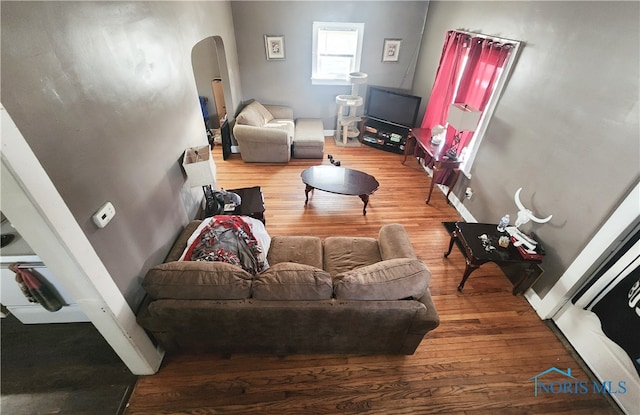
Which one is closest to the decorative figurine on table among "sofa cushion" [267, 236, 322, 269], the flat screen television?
"sofa cushion" [267, 236, 322, 269]

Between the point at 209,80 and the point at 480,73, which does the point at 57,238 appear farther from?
the point at 209,80

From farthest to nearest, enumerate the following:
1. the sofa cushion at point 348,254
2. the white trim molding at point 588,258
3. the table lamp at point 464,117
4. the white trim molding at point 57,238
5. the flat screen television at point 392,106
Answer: the flat screen television at point 392,106
the table lamp at point 464,117
the sofa cushion at point 348,254
the white trim molding at point 588,258
the white trim molding at point 57,238

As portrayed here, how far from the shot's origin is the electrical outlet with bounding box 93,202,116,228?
4.52 ft

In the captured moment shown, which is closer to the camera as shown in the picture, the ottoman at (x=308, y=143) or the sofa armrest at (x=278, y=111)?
the ottoman at (x=308, y=143)

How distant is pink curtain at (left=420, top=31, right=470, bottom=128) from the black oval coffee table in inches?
61.2

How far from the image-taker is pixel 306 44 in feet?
15.1

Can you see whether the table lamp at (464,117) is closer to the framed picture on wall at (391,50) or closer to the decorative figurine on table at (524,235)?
the decorative figurine on table at (524,235)

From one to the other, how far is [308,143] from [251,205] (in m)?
2.06

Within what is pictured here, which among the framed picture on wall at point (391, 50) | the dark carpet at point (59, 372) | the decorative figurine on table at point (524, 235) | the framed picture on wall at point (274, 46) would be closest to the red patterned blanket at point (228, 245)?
the dark carpet at point (59, 372)

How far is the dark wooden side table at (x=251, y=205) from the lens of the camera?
2.70 m

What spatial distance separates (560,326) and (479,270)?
0.73 m

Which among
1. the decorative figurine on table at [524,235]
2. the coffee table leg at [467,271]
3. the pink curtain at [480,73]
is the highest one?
the pink curtain at [480,73]

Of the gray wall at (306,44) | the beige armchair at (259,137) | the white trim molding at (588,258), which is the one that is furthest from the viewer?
the gray wall at (306,44)

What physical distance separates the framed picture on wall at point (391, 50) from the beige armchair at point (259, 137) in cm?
211
